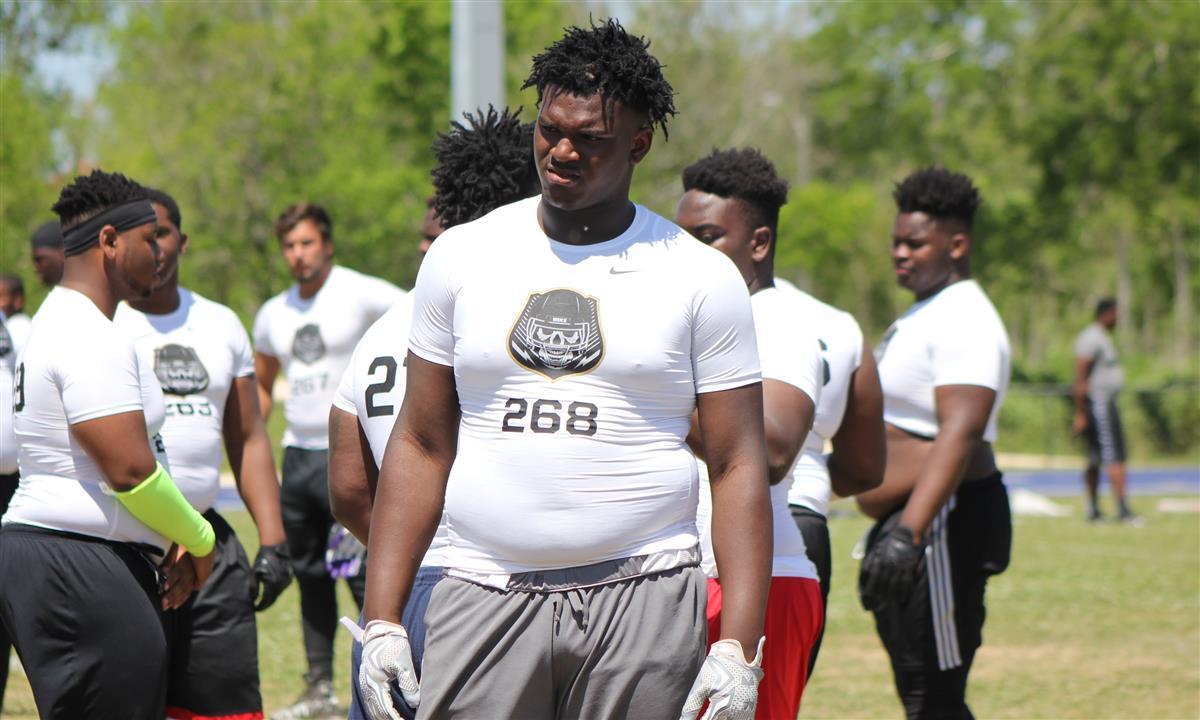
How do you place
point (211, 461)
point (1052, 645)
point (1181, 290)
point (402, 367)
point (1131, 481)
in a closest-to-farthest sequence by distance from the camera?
point (402, 367) → point (211, 461) → point (1052, 645) → point (1131, 481) → point (1181, 290)

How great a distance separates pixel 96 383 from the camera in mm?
4355

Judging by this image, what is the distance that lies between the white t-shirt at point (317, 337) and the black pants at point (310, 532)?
12 cm

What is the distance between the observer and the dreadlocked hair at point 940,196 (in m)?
Answer: 6.33

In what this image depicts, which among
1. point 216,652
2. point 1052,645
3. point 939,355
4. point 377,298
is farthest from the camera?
point 1052,645

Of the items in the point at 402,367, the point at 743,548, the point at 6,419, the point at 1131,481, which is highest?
the point at 402,367

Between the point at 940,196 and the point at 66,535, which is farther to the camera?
the point at 940,196

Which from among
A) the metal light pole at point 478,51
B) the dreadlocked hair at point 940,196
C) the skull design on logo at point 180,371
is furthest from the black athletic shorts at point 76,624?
the metal light pole at point 478,51

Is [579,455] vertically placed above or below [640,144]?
below

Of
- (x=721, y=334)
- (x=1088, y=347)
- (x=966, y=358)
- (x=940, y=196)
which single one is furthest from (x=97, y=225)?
(x=1088, y=347)

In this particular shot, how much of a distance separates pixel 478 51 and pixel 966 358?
5.33 meters

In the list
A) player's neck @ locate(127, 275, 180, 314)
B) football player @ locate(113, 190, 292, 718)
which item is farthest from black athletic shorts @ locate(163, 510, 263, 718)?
player's neck @ locate(127, 275, 180, 314)

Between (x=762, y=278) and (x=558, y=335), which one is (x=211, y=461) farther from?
(x=558, y=335)

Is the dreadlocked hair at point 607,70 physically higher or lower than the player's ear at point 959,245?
higher

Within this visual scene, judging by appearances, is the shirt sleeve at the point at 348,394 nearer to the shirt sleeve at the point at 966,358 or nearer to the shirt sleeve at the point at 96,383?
the shirt sleeve at the point at 96,383
